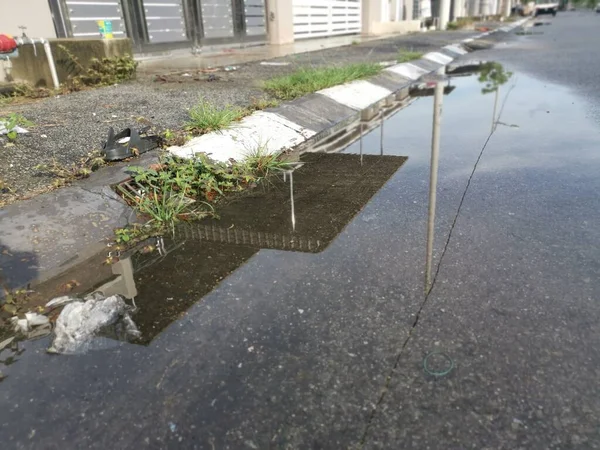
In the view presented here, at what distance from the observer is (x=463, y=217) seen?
10.2 feet

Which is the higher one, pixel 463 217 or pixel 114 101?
pixel 114 101

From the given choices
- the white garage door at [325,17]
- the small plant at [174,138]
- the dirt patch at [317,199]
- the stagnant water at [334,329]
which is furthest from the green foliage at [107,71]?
the white garage door at [325,17]

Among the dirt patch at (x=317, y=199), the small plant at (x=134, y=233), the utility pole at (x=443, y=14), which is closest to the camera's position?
the small plant at (x=134, y=233)

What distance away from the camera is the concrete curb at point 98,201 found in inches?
106

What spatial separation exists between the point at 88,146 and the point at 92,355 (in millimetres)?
2867

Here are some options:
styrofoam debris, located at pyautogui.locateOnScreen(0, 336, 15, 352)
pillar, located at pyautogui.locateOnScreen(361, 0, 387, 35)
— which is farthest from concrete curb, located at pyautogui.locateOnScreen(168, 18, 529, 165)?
pillar, located at pyautogui.locateOnScreen(361, 0, 387, 35)

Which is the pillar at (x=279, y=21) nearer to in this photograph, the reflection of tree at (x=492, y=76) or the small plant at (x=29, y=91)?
the reflection of tree at (x=492, y=76)

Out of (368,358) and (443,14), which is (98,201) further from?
(443,14)

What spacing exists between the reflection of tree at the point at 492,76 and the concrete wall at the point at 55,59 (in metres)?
6.82

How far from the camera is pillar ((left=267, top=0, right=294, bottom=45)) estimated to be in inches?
627

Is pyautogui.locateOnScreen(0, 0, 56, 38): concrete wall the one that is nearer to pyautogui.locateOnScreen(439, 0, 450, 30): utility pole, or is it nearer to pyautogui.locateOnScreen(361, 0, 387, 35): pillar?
pyautogui.locateOnScreen(361, 0, 387, 35): pillar

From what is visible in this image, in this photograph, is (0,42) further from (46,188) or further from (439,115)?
(439,115)

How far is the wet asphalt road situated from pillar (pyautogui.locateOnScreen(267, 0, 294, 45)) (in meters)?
14.8

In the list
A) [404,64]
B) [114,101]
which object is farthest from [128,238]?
[404,64]
